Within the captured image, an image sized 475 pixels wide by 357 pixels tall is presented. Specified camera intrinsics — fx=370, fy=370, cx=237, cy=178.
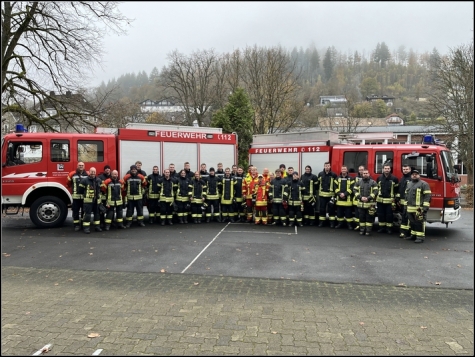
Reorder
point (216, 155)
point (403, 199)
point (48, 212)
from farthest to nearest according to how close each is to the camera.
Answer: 1. point (216, 155)
2. point (48, 212)
3. point (403, 199)

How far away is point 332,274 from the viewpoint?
239 inches

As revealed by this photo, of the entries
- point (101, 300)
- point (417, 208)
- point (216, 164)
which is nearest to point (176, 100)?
point (216, 164)

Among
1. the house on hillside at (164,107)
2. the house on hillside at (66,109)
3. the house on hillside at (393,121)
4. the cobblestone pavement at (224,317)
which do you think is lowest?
the cobblestone pavement at (224,317)

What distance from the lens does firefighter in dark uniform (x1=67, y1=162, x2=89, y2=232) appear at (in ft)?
31.1

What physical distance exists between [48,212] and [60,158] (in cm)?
148

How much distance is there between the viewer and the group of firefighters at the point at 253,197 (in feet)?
30.5

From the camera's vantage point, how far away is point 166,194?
414 inches

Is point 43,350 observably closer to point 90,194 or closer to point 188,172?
point 90,194

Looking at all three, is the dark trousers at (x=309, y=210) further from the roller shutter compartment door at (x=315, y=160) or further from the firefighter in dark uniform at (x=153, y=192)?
the firefighter in dark uniform at (x=153, y=192)

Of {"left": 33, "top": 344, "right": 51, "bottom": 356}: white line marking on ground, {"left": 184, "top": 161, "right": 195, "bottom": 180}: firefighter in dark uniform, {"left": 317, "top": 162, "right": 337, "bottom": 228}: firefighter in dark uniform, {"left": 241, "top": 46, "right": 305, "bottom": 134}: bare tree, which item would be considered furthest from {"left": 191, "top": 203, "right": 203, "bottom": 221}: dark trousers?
{"left": 241, "top": 46, "right": 305, "bottom": 134}: bare tree

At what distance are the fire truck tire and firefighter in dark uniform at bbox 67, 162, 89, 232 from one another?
16.8 inches

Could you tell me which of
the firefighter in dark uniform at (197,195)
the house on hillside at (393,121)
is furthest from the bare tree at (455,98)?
the firefighter in dark uniform at (197,195)

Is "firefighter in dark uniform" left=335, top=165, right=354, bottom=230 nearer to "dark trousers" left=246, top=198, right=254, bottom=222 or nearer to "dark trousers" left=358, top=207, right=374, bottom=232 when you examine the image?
"dark trousers" left=358, top=207, right=374, bottom=232

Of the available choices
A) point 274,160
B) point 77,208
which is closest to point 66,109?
point 77,208
